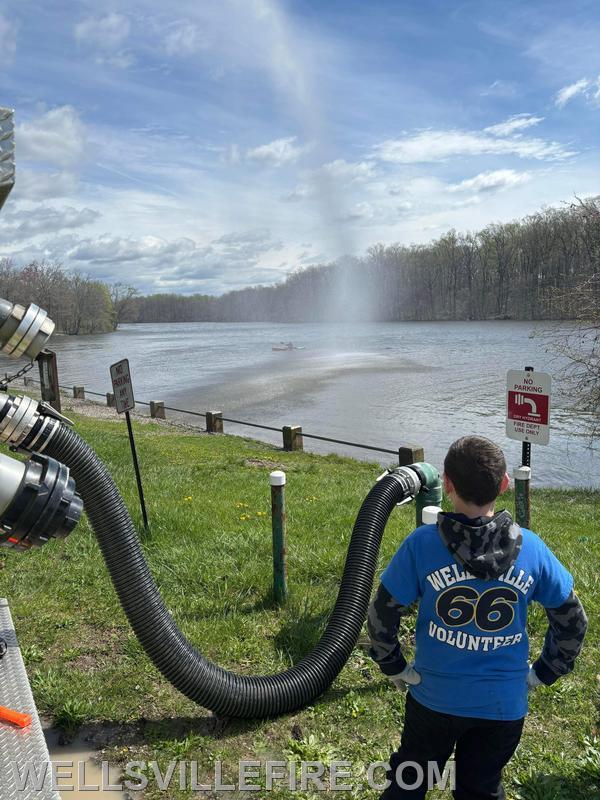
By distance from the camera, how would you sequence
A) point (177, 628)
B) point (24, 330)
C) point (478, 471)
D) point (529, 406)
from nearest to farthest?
point (478, 471) → point (24, 330) → point (177, 628) → point (529, 406)

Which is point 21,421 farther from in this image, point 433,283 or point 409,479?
point 433,283

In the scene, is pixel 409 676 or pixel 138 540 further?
pixel 138 540

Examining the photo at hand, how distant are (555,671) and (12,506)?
206cm

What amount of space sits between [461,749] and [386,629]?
52 centimetres

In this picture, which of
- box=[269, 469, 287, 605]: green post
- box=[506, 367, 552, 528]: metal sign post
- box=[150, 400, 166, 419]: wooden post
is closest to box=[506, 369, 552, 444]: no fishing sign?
box=[506, 367, 552, 528]: metal sign post

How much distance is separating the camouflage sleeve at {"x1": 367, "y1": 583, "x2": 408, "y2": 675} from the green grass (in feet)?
3.02

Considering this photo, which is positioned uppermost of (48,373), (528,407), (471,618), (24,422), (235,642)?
(24,422)

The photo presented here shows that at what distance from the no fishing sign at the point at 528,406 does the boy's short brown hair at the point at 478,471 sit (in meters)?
3.51

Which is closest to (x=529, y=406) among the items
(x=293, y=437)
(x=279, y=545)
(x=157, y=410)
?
(x=279, y=545)

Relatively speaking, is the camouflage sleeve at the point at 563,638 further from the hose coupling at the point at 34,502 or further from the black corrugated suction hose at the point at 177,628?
the hose coupling at the point at 34,502

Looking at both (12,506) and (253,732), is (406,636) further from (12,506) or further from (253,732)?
(12,506)

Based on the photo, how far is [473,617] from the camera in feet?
7.21

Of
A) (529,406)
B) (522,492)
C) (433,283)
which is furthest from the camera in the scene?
(433,283)

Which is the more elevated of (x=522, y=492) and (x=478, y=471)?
(x=478, y=471)
